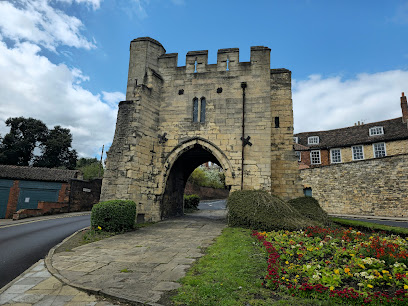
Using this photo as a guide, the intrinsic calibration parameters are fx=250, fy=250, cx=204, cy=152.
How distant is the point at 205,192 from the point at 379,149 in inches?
910

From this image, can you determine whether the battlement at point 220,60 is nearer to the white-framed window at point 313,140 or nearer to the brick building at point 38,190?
the brick building at point 38,190

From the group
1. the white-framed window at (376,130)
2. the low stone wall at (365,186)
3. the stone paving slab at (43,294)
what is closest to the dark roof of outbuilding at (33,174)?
the stone paving slab at (43,294)

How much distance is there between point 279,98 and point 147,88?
22.4 ft

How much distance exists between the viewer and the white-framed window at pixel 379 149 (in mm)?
23781

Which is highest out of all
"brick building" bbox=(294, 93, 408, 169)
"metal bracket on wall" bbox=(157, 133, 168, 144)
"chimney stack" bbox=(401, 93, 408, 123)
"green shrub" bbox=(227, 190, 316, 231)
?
"chimney stack" bbox=(401, 93, 408, 123)

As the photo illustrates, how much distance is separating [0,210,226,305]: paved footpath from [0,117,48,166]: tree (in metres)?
34.5

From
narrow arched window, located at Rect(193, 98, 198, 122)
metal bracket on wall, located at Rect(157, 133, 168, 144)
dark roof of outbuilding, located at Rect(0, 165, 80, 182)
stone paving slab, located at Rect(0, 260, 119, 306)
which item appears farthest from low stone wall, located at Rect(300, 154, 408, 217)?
dark roof of outbuilding, located at Rect(0, 165, 80, 182)

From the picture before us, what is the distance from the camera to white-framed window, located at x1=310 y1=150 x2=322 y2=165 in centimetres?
2840

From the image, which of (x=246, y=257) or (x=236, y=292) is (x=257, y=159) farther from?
(x=236, y=292)

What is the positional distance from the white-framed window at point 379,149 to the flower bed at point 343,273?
74.3ft

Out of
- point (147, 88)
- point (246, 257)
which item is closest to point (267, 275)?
point (246, 257)

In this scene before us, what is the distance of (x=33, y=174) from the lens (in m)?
22.9

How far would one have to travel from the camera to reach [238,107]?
1238 centimetres

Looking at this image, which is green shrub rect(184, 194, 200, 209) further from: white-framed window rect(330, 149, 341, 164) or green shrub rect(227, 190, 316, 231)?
white-framed window rect(330, 149, 341, 164)
